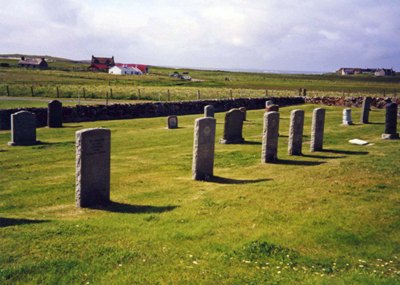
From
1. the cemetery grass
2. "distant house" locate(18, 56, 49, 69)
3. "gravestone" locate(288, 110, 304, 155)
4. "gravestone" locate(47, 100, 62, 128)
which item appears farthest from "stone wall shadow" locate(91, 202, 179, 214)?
"distant house" locate(18, 56, 49, 69)

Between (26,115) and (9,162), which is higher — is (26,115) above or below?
above

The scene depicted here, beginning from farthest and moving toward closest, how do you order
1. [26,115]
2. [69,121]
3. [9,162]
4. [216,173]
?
[69,121], [26,115], [9,162], [216,173]

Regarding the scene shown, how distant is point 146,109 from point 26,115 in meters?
14.7

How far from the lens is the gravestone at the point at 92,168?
1022 cm

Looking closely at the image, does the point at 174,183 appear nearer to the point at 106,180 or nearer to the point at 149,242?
the point at 106,180

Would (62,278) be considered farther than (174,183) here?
No

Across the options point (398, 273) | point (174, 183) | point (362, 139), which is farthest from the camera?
point (362, 139)

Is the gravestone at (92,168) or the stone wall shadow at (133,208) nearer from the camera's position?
the stone wall shadow at (133,208)

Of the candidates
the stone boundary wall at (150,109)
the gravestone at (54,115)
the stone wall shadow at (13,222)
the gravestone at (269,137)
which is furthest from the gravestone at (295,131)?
the stone boundary wall at (150,109)

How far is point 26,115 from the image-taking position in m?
20.1

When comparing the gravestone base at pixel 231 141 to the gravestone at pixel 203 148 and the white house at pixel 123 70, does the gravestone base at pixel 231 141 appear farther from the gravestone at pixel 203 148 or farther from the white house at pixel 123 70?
the white house at pixel 123 70

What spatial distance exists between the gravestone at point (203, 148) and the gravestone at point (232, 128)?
730 cm

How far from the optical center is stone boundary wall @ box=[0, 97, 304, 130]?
27.2 m

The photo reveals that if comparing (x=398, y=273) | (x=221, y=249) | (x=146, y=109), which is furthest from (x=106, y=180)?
(x=146, y=109)
